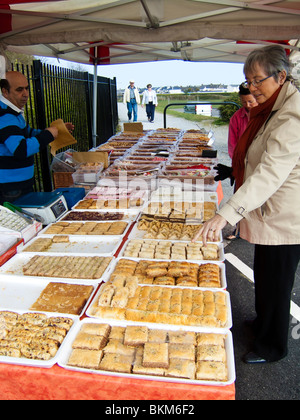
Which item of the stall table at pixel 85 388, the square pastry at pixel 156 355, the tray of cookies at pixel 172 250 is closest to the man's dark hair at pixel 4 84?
the tray of cookies at pixel 172 250

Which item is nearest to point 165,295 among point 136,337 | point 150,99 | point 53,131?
point 136,337

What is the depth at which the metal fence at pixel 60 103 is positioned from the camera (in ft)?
20.0

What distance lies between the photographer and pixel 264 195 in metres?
1.88

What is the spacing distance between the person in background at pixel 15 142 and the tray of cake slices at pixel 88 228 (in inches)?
32.0

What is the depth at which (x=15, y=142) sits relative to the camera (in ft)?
10.9

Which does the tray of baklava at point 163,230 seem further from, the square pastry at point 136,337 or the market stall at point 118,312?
the square pastry at point 136,337

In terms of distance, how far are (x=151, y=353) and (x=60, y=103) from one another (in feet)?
24.2

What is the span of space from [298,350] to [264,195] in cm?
181

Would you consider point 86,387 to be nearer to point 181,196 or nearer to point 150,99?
point 181,196

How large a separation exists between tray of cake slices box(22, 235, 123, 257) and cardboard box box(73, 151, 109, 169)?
2.28 meters

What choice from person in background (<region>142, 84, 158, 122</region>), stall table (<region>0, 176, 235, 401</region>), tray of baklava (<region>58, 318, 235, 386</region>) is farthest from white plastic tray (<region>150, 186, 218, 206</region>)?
person in background (<region>142, 84, 158, 122</region>)

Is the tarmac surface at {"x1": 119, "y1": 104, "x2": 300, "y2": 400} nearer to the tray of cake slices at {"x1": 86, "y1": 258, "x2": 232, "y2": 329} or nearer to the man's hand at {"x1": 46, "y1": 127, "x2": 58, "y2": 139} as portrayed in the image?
the tray of cake slices at {"x1": 86, "y1": 258, "x2": 232, "y2": 329}

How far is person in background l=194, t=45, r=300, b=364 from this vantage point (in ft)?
6.13
